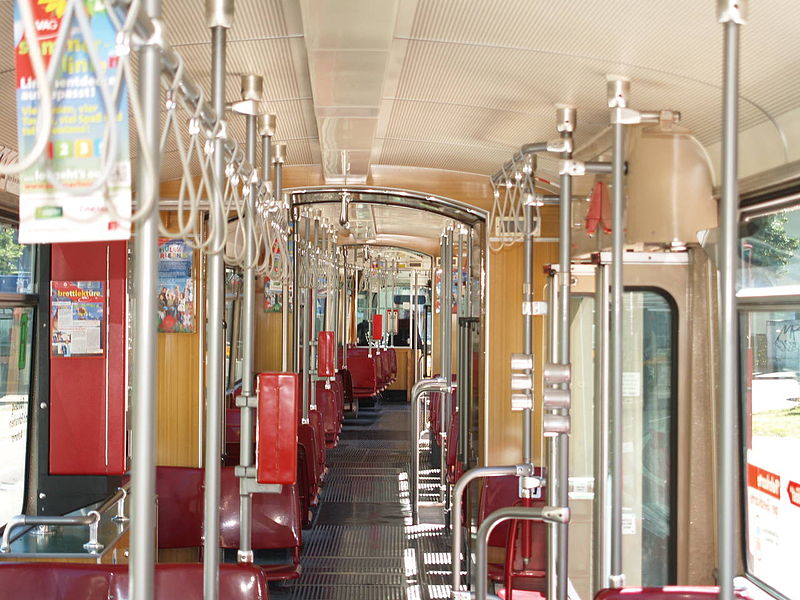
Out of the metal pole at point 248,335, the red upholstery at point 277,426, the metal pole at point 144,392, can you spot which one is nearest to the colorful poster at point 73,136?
the metal pole at point 144,392

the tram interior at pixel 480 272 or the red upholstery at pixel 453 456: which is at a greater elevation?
the tram interior at pixel 480 272

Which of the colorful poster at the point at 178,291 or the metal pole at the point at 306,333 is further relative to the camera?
the metal pole at the point at 306,333

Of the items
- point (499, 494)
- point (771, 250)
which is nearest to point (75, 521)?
point (499, 494)

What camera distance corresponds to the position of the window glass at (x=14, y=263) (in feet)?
13.2

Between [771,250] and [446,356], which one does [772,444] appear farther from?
[446,356]

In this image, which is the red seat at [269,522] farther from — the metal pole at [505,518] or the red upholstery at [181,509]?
the metal pole at [505,518]

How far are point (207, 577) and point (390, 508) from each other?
561 centimetres

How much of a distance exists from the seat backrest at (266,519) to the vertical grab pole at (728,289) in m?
3.51

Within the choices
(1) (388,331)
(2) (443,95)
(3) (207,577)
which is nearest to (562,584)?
(3) (207,577)

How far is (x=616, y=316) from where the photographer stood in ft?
9.60

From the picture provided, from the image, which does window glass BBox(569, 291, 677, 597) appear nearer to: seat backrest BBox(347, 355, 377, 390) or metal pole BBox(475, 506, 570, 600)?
metal pole BBox(475, 506, 570, 600)

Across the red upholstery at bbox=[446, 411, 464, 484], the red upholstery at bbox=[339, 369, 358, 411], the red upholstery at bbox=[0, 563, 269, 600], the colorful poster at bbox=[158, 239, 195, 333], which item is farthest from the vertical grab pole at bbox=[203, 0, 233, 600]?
the red upholstery at bbox=[339, 369, 358, 411]

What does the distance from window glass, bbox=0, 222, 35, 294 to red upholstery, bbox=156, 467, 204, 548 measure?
5.11 ft

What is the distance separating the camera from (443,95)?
3.99 m
